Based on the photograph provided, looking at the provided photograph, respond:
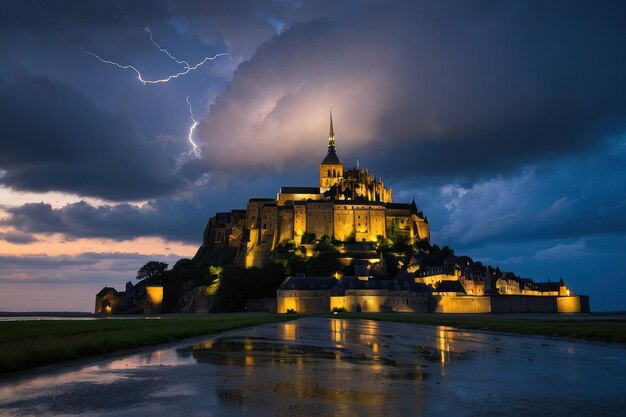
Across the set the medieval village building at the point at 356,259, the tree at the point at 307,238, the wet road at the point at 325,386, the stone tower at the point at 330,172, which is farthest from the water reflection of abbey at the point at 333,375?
the stone tower at the point at 330,172

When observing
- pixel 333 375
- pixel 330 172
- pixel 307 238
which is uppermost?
pixel 330 172

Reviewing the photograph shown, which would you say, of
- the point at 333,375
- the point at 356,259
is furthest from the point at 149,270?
the point at 333,375

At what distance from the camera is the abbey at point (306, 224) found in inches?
4975

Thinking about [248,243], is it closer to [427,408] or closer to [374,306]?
[374,306]

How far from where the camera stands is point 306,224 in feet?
419

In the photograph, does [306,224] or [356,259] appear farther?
[306,224]

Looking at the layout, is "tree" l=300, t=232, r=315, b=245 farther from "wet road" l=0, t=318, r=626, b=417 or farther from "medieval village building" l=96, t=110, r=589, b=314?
"wet road" l=0, t=318, r=626, b=417

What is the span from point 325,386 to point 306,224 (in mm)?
117234

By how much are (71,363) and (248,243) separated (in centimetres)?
11097

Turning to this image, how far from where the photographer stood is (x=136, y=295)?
107m

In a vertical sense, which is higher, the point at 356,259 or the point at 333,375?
the point at 356,259

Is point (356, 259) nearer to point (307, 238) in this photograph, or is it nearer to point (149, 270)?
point (307, 238)

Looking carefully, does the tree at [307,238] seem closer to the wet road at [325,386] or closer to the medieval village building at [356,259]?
the medieval village building at [356,259]

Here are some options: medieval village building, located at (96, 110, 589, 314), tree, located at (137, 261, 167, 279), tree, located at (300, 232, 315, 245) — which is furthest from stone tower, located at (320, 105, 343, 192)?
tree, located at (137, 261, 167, 279)
